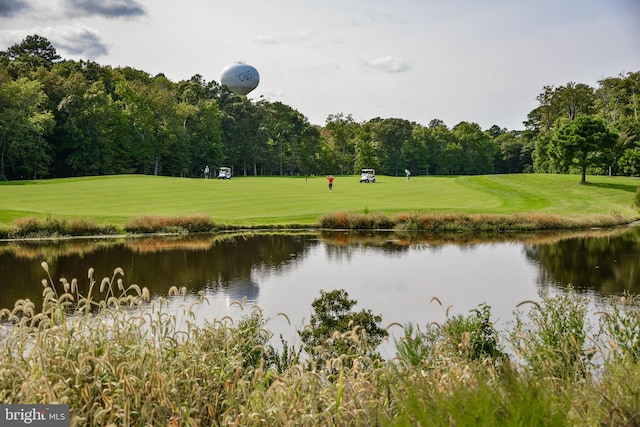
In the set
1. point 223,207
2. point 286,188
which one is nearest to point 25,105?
point 286,188

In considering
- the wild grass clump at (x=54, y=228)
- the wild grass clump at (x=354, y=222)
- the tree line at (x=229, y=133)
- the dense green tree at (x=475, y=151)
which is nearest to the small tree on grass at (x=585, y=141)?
the tree line at (x=229, y=133)

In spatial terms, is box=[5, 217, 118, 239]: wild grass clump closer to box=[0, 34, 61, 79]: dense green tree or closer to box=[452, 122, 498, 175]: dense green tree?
box=[0, 34, 61, 79]: dense green tree

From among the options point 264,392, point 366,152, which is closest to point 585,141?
point 366,152

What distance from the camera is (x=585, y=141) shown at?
59.9m

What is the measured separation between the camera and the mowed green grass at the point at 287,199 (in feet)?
133

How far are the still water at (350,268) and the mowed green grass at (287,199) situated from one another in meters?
7.43

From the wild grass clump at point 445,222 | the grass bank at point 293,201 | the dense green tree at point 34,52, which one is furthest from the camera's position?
the dense green tree at point 34,52

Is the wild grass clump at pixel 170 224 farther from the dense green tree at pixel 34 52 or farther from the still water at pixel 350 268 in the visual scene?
the dense green tree at pixel 34 52

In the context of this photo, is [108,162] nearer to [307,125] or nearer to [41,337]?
[307,125]

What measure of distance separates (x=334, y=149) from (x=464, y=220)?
81.2 m

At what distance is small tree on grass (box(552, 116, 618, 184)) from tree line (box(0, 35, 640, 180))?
0.11 metres

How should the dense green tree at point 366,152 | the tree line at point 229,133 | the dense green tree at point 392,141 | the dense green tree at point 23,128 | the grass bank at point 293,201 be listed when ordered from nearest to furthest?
the grass bank at point 293,201
the dense green tree at point 23,128
the tree line at point 229,133
the dense green tree at point 366,152
the dense green tree at point 392,141

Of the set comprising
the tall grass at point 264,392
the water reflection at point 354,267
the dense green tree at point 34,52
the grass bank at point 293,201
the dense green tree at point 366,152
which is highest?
the dense green tree at point 34,52

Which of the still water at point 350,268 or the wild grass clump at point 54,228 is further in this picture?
the wild grass clump at point 54,228
